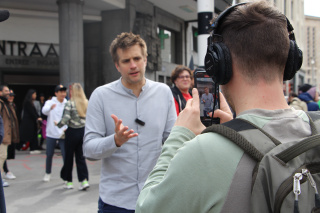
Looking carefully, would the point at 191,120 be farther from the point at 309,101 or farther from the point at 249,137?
the point at 309,101

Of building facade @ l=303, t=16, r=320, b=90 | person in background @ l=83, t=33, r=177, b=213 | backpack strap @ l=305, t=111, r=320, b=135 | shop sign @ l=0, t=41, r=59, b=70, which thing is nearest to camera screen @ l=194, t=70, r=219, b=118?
backpack strap @ l=305, t=111, r=320, b=135

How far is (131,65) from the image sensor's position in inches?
106

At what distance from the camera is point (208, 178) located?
0.97 m

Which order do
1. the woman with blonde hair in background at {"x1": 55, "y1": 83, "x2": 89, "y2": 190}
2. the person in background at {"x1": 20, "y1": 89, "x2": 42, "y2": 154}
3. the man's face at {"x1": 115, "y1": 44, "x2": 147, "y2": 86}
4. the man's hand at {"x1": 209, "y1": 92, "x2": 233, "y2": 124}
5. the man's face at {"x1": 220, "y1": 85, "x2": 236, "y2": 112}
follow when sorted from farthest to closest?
1. the person in background at {"x1": 20, "y1": 89, "x2": 42, "y2": 154}
2. the woman with blonde hair in background at {"x1": 55, "y1": 83, "x2": 89, "y2": 190}
3. the man's face at {"x1": 115, "y1": 44, "x2": 147, "y2": 86}
4. the man's hand at {"x1": 209, "y1": 92, "x2": 233, "y2": 124}
5. the man's face at {"x1": 220, "y1": 85, "x2": 236, "y2": 112}

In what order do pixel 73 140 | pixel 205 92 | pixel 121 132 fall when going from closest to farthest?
pixel 205 92
pixel 121 132
pixel 73 140

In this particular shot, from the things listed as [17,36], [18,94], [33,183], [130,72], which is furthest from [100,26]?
[130,72]

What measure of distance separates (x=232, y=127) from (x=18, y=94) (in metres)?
17.4

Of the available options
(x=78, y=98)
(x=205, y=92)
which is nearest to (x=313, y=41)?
(x=78, y=98)

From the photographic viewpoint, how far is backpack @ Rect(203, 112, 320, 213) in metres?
0.89

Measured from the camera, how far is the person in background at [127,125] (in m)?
2.47

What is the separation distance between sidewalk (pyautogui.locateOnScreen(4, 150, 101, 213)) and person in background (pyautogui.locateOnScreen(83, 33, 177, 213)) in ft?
10.1

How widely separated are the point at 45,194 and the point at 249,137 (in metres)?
5.94

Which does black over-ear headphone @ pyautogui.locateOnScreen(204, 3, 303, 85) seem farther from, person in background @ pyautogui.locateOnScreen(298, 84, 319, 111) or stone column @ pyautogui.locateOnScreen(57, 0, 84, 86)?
stone column @ pyautogui.locateOnScreen(57, 0, 84, 86)

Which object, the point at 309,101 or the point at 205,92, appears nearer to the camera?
the point at 205,92
